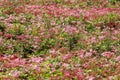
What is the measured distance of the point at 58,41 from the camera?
1794 cm

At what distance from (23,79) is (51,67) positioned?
1788mm

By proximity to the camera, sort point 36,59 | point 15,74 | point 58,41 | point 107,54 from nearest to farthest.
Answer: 1. point 15,74
2. point 36,59
3. point 107,54
4. point 58,41

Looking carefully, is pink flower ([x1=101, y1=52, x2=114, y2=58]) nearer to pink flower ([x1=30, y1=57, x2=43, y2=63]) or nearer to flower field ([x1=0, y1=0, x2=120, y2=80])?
flower field ([x1=0, y1=0, x2=120, y2=80])

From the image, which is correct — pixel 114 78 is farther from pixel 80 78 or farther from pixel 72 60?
pixel 72 60

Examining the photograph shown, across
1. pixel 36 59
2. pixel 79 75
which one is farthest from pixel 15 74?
pixel 79 75

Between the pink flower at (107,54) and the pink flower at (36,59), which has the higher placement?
the pink flower at (36,59)

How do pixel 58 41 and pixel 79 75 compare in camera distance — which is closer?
pixel 79 75

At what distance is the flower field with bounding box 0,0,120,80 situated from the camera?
1377cm

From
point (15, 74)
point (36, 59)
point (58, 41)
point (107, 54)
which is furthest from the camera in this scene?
point (58, 41)

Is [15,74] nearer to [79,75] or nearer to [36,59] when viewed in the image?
[36,59]

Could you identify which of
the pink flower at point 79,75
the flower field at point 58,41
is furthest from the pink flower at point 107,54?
the pink flower at point 79,75

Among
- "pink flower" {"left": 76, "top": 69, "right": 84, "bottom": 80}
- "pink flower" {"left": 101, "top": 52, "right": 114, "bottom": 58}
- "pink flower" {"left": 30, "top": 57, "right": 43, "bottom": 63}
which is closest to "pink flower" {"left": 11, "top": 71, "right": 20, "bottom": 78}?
"pink flower" {"left": 30, "top": 57, "right": 43, "bottom": 63}

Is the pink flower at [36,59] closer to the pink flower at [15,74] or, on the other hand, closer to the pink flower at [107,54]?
the pink flower at [15,74]

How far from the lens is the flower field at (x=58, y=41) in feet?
45.2
